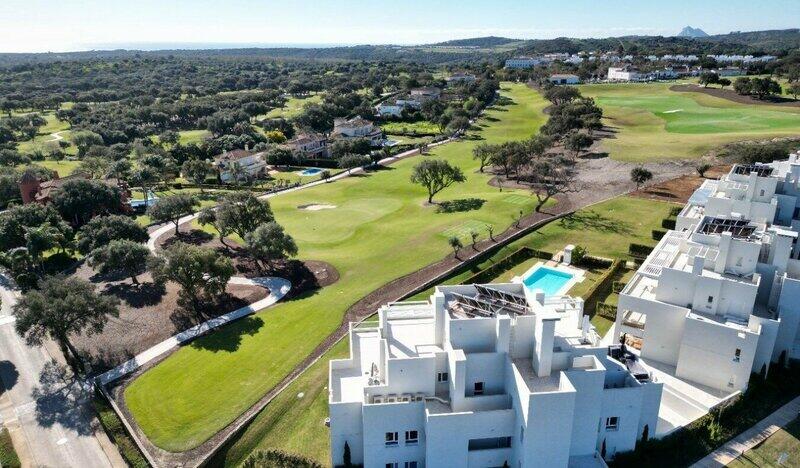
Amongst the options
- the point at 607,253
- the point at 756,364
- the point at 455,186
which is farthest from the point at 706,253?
the point at 455,186

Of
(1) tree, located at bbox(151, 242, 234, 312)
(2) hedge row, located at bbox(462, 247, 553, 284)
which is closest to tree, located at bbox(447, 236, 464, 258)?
(2) hedge row, located at bbox(462, 247, 553, 284)

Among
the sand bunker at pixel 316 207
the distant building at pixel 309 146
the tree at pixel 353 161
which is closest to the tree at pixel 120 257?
the sand bunker at pixel 316 207

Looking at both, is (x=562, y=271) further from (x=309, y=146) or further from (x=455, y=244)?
(x=309, y=146)

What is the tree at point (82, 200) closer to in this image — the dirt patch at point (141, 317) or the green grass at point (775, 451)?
Answer: the dirt patch at point (141, 317)

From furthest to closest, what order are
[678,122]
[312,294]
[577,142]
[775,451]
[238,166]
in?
[678,122] → [238,166] → [577,142] → [312,294] → [775,451]

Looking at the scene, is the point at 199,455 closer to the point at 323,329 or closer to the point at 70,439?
the point at 70,439

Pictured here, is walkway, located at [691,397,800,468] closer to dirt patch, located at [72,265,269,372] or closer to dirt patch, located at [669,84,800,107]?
dirt patch, located at [72,265,269,372]

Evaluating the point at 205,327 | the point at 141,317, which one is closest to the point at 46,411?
the point at 141,317

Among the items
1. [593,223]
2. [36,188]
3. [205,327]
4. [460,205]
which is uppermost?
[36,188]

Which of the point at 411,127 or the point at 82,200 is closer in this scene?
the point at 82,200
